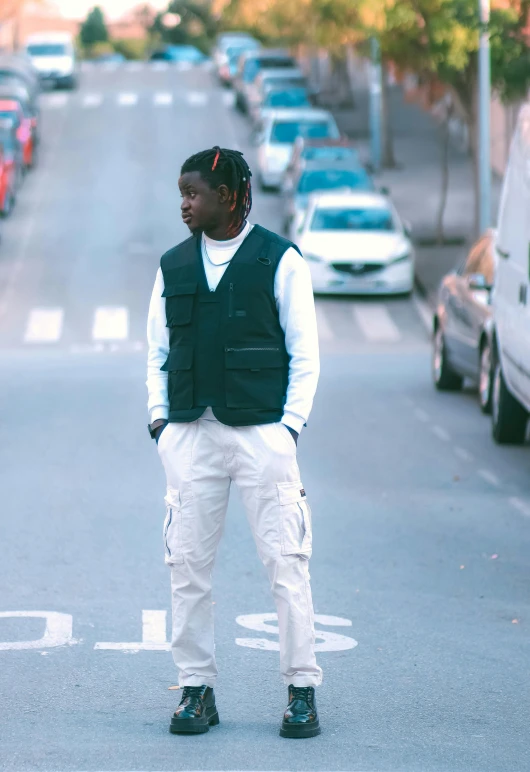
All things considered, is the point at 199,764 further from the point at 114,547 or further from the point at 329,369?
the point at 329,369

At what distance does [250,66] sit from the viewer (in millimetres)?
59844

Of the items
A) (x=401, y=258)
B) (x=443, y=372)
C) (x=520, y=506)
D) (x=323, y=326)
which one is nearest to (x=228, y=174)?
(x=520, y=506)

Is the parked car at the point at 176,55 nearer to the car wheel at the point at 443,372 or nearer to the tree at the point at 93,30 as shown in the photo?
the tree at the point at 93,30

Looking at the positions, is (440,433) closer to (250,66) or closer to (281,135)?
(281,135)

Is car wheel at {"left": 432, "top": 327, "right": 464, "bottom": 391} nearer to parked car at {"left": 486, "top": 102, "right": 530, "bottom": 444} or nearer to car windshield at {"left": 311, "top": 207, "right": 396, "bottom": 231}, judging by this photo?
parked car at {"left": 486, "top": 102, "right": 530, "bottom": 444}

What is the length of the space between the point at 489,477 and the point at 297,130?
97.3ft

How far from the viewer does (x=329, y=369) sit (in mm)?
20172

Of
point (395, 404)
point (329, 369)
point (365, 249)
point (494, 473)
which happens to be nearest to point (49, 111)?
point (365, 249)

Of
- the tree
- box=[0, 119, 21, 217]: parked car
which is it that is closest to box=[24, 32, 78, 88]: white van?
box=[0, 119, 21, 217]: parked car

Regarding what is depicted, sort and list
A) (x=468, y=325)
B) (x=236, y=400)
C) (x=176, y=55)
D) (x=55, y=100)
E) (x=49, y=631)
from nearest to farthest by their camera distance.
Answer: (x=236, y=400) → (x=49, y=631) → (x=468, y=325) → (x=55, y=100) → (x=176, y=55)

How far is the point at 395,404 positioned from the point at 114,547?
753 centimetres

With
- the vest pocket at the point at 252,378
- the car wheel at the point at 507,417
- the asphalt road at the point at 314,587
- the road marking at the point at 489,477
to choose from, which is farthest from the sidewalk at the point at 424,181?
the vest pocket at the point at 252,378

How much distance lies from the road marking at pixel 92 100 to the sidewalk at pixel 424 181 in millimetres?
8507

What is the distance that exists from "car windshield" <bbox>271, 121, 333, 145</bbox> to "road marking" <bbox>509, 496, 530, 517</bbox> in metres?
29.9
